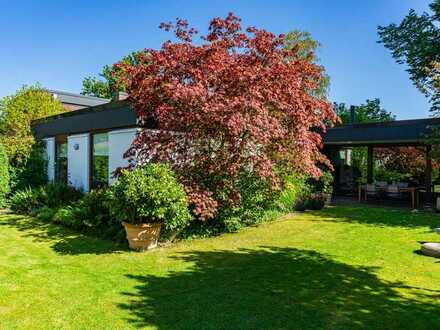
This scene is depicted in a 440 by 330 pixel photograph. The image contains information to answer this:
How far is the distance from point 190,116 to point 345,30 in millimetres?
11856

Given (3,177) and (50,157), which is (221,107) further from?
(50,157)

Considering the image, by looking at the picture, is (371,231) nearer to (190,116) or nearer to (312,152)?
(312,152)

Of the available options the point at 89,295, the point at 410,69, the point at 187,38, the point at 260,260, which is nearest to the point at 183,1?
the point at 187,38

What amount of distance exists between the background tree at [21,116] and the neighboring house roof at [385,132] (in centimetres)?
1318

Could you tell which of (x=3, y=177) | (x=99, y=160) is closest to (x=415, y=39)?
(x=99, y=160)

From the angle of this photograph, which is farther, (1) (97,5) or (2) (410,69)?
(2) (410,69)

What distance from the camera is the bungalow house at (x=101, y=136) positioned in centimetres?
1017

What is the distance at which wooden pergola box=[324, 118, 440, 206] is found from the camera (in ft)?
43.4

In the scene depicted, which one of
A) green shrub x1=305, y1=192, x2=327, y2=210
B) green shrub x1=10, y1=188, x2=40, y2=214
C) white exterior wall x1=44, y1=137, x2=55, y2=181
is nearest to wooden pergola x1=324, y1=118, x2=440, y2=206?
green shrub x1=305, y1=192, x2=327, y2=210

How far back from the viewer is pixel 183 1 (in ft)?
33.6

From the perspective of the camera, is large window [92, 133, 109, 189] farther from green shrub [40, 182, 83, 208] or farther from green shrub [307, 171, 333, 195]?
green shrub [307, 171, 333, 195]

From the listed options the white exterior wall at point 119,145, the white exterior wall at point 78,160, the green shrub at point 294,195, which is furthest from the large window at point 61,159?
the green shrub at point 294,195

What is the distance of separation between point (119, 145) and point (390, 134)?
35.3 feet

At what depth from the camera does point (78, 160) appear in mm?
12375
